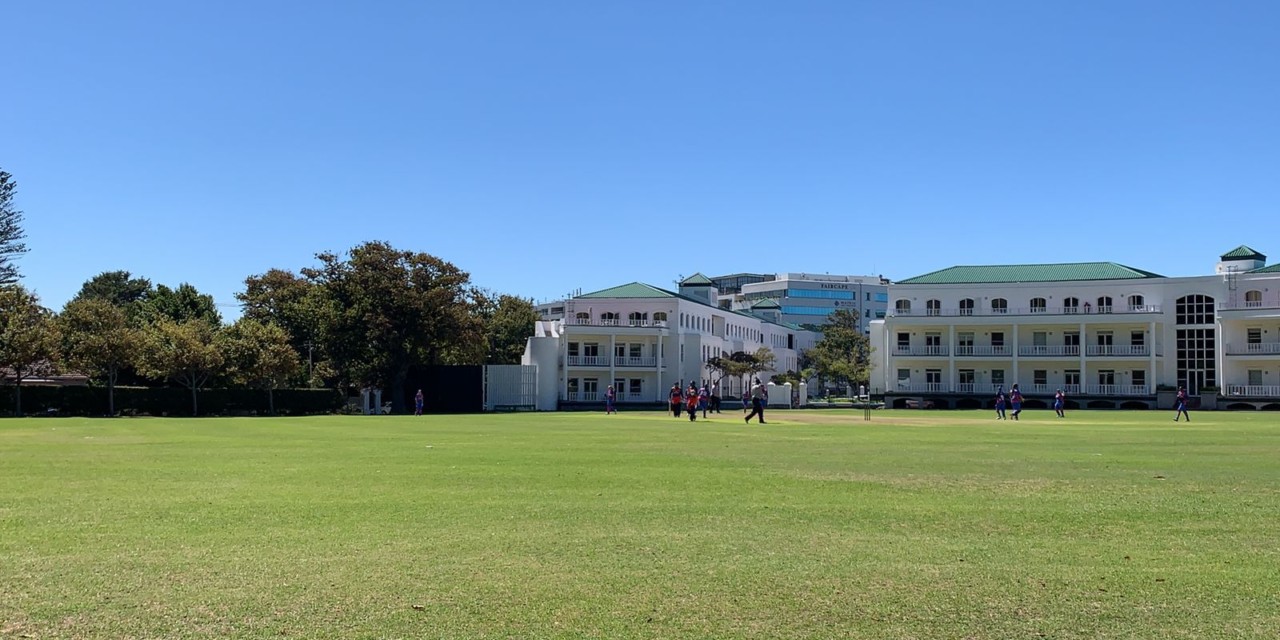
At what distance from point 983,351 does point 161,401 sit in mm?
60968

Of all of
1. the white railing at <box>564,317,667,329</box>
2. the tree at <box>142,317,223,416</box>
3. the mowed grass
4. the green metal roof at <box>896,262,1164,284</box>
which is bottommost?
the mowed grass

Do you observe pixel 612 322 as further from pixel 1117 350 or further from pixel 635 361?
pixel 1117 350

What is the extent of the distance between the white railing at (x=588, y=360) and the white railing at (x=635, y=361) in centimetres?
88

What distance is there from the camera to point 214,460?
813 inches

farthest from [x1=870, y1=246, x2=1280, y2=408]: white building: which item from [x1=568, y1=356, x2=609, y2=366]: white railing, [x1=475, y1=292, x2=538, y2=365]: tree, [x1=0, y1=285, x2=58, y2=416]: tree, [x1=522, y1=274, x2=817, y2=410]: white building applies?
[x1=0, y1=285, x2=58, y2=416]: tree

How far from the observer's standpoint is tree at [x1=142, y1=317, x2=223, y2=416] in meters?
62.2

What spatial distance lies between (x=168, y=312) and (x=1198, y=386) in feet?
249

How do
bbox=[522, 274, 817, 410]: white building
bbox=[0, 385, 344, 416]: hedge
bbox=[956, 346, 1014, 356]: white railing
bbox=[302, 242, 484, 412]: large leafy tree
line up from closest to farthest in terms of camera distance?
bbox=[0, 385, 344, 416]: hedge < bbox=[302, 242, 484, 412]: large leafy tree < bbox=[956, 346, 1014, 356]: white railing < bbox=[522, 274, 817, 410]: white building

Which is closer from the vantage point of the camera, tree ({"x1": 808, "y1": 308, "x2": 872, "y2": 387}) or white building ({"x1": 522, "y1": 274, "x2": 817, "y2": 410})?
white building ({"x1": 522, "y1": 274, "x2": 817, "y2": 410})

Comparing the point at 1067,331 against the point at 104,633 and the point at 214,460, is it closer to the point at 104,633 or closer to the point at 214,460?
the point at 214,460

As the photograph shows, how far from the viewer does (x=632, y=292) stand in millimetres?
103375

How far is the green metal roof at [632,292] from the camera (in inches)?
4008

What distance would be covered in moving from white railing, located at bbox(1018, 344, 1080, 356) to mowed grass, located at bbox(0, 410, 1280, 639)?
71.3 m

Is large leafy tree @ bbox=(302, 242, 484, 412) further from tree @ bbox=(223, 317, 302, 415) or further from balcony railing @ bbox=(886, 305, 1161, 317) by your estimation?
balcony railing @ bbox=(886, 305, 1161, 317)
